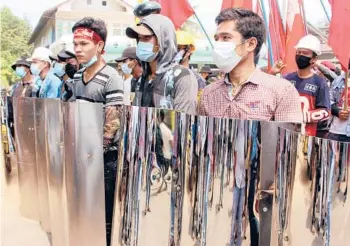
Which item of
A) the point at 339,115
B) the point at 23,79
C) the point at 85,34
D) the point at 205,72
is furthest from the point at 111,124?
the point at 23,79

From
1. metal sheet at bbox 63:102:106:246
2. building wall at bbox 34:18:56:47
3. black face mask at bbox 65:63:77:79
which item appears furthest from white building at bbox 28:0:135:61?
metal sheet at bbox 63:102:106:246

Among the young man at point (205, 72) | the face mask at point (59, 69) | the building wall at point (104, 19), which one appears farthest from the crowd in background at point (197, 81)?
the face mask at point (59, 69)

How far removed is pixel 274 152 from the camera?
1.35 m

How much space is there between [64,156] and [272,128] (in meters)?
0.86

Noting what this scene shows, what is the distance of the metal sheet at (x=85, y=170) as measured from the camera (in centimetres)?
173

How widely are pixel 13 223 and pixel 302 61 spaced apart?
1975 millimetres

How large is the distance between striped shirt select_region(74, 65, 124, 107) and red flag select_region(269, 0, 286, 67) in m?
1.96

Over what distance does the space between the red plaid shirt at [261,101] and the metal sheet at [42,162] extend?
72 centimetres

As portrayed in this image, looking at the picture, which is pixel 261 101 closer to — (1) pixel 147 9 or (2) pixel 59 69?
(1) pixel 147 9

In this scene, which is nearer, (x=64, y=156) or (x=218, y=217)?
(x=218, y=217)

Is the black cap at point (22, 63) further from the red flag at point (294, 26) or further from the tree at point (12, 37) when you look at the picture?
the red flag at point (294, 26)

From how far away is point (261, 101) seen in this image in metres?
1.76

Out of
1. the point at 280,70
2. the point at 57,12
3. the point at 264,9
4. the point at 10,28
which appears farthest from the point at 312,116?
the point at 10,28

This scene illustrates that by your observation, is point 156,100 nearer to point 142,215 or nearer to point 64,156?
point 64,156
